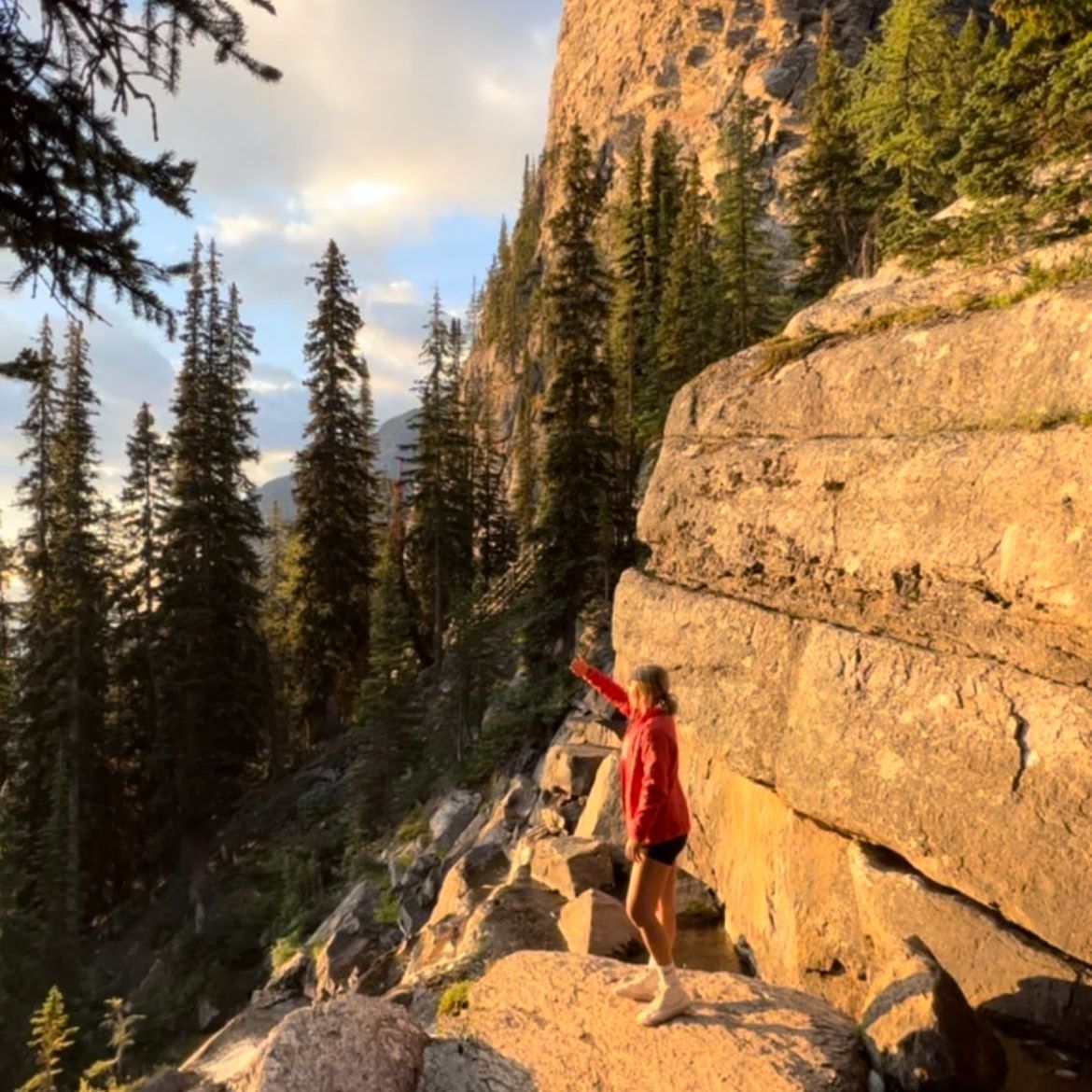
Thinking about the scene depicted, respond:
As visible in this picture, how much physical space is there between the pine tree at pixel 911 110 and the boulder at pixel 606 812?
2273 cm

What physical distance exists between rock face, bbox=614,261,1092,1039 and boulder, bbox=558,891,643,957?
1.31 meters

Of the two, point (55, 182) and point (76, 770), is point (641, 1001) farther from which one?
point (76, 770)

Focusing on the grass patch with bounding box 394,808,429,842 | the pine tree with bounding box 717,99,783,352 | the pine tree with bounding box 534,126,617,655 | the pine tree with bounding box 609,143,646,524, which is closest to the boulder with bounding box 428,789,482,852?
the grass patch with bounding box 394,808,429,842

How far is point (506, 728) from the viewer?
24234 mm

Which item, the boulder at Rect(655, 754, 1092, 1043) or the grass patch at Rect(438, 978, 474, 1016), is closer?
the boulder at Rect(655, 754, 1092, 1043)

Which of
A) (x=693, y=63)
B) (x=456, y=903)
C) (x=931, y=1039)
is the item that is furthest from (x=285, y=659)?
(x=693, y=63)

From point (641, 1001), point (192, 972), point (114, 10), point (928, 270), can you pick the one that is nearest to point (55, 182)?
point (114, 10)

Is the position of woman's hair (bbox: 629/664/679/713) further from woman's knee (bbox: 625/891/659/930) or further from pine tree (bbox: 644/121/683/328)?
pine tree (bbox: 644/121/683/328)

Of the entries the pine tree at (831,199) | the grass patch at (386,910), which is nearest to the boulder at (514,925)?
the grass patch at (386,910)

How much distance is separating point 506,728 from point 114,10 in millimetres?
21058

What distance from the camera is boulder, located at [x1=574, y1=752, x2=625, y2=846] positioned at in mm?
11844

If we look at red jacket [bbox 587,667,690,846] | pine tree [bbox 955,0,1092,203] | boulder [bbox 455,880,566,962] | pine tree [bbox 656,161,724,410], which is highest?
pine tree [bbox 656,161,724,410]

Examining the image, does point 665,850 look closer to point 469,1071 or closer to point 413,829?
point 469,1071

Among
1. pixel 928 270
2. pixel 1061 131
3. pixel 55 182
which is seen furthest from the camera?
pixel 928 270
